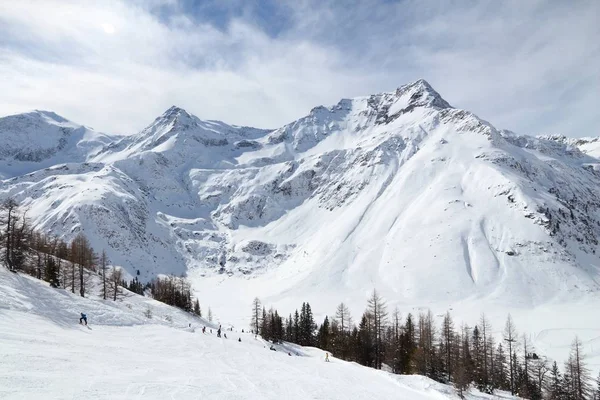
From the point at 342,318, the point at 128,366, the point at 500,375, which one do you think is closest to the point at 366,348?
the point at 342,318

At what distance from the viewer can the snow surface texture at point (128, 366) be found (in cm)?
1666

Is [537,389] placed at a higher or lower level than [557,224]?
lower

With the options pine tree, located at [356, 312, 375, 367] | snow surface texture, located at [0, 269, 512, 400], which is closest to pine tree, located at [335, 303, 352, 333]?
pine tree, located at [356, 312, 375, 367]

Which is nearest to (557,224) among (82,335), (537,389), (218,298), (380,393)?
(537,389)

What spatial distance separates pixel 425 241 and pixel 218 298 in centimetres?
9085

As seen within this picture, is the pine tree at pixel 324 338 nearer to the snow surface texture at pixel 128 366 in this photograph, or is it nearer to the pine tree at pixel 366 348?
the pine tree at pixel 366 348

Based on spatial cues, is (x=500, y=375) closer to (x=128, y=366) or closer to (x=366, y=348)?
(x=366, y=348)

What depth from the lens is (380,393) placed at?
2683cm

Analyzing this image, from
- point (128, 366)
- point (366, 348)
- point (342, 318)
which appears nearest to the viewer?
point (128, 366)

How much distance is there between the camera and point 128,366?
2159cm

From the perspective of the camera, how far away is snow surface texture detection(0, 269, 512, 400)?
16.7 meters

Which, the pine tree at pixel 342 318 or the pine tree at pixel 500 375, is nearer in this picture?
the pine tree at pixel 500 375

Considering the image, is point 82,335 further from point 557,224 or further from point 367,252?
point 557,224

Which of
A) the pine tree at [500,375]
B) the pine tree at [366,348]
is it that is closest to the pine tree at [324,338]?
the pine tree at [366,348]
